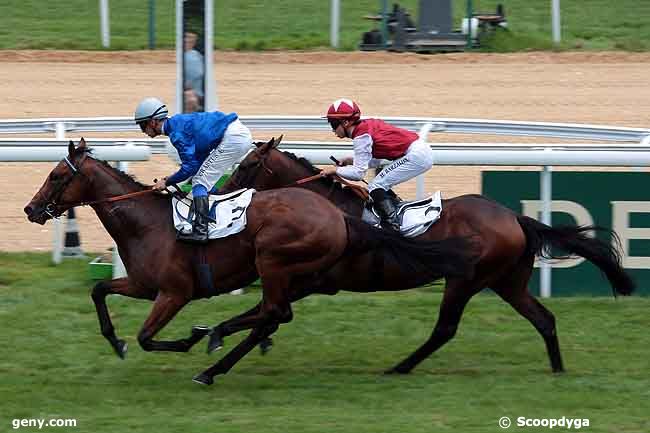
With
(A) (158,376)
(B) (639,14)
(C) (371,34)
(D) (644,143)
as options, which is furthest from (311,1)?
Answer: (A) (158,376)

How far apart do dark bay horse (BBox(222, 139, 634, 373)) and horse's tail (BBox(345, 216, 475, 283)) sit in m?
0.10

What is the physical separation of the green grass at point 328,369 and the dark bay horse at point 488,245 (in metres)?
0.28

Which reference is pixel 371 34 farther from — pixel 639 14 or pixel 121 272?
pixel 121 272

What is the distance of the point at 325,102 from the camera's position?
49.8 feet

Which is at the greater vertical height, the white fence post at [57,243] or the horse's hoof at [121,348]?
the white fence post at [57,243]

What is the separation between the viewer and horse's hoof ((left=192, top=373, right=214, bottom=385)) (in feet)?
23.4

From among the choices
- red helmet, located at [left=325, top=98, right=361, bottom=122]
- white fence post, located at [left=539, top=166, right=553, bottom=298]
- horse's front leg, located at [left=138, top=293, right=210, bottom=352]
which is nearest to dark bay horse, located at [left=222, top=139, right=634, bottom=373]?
red helmet, located at [left=325, top=98, right=361, bottom=122]

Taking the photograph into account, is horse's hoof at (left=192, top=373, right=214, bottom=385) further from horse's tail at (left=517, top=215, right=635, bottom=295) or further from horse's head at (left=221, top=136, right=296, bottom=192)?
horse's tail at (left=517, top=215, right=635, bottom=295)

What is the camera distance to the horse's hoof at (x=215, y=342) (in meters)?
7.23

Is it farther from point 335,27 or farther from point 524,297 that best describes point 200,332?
point 335,27

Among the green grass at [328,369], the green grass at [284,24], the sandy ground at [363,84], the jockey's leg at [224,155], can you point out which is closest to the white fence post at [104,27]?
the green grass at [284,24]

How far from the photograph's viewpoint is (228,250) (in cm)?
725

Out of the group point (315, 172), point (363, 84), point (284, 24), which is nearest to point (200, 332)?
point (315, 172)

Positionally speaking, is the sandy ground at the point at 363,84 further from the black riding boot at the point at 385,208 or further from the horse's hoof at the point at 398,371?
the horse's hoof at the point at 398,371
